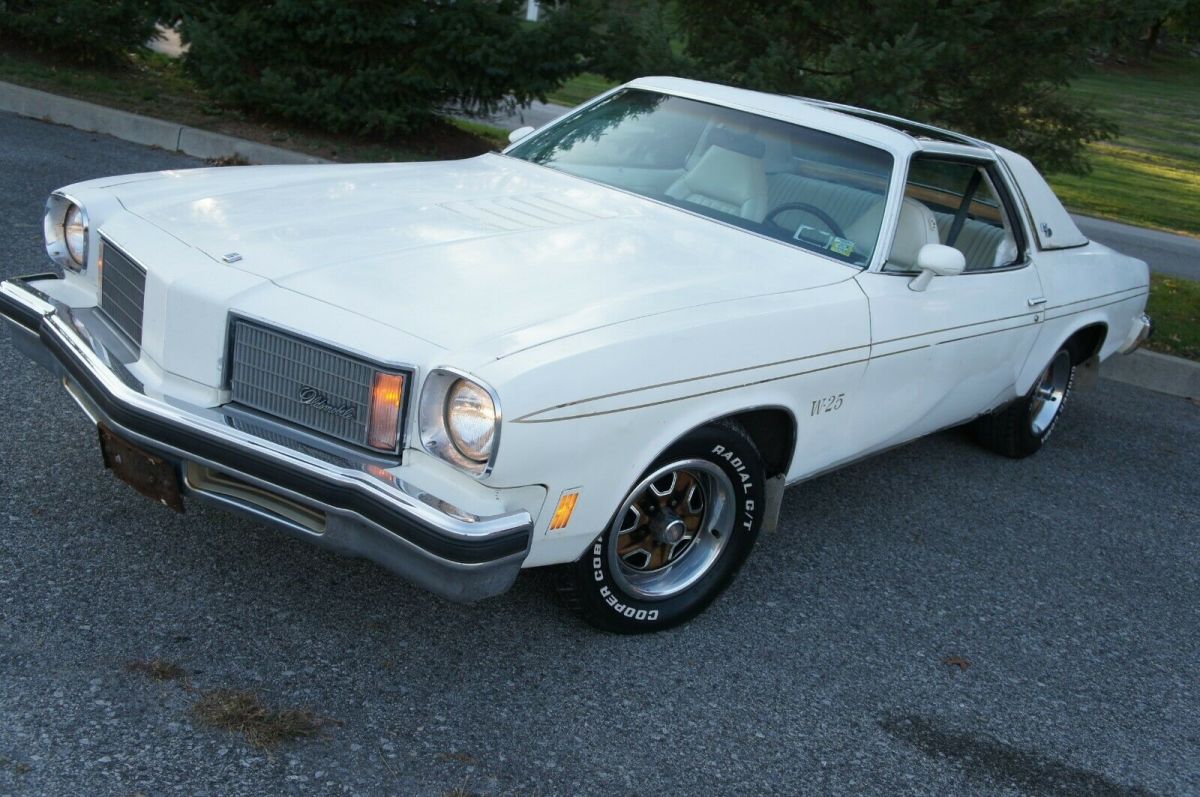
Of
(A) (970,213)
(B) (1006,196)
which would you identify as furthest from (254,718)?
(B) (1006,196)

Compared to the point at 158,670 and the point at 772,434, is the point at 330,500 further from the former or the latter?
the point at 772,434

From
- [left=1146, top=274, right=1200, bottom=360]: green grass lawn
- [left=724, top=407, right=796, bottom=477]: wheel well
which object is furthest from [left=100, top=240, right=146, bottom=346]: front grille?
[left=1146, top=274, right=1200, bottom=360]: green grass lawn

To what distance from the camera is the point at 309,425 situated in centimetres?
324

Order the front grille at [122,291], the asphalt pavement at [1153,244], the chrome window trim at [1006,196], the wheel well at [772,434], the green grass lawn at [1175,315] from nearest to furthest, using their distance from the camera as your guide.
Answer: the front grille at [122,291], the wheel well at [772,434], the chrome window trim at [1006,196], the green grass lawn at [1175,315], the asphalt pavement at [1153,244]

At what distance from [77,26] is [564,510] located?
→ 11.1 metres

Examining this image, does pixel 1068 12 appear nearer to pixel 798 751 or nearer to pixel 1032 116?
pixel 1032 116

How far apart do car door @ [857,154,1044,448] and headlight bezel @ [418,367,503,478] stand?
1.65 metres

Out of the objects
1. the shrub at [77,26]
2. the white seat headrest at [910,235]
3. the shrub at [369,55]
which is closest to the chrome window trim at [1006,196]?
the white seat headrest at [910,235]

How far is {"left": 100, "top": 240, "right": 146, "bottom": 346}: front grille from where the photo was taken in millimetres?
3545

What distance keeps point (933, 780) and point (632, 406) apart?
1.29m

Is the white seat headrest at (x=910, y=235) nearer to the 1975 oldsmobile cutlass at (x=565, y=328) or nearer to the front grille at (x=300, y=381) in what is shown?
the 1975 oldsmobile cutlass at (x=565, y=328)

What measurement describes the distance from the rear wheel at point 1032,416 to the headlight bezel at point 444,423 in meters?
3.23

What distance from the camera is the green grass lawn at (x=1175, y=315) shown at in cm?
789

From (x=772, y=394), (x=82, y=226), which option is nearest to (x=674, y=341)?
(x=772, y=394)
